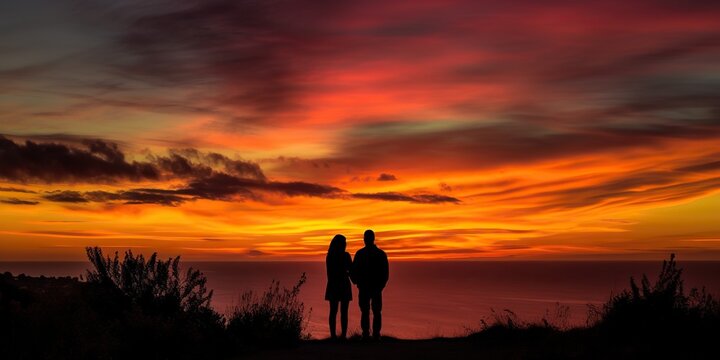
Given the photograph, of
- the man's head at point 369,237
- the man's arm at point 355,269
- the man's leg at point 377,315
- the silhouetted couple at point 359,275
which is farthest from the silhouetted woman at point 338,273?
the man's leg at point 377,315

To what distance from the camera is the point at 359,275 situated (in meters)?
16.2

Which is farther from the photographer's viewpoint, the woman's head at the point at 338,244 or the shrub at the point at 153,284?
the woman's head at the point at 338,244

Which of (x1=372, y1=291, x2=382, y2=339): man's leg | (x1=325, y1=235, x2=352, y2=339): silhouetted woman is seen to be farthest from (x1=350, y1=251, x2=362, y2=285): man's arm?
(x1=372, y1=291, x2=382, y2=339): man's leg

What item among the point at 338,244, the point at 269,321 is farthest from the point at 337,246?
the point at 269,321

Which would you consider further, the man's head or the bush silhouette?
the man's head

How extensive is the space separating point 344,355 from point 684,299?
645cm

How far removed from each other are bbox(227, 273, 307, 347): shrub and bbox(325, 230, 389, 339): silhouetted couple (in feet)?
3.53

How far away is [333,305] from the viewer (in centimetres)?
1628

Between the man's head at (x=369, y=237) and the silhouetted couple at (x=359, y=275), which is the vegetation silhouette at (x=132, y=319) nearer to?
the silhouetted couple at (x=359, y=275)

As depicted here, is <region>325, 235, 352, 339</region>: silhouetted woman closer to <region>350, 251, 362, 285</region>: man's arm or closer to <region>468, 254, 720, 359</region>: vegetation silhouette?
<region>350, 251, 362, 285</region>: man's arm

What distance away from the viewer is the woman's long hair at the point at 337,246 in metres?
16.3

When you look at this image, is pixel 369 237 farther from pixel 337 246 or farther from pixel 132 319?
pixel 132 319

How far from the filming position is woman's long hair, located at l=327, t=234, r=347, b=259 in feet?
53.6

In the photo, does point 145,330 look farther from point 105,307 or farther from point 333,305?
point 333,305
